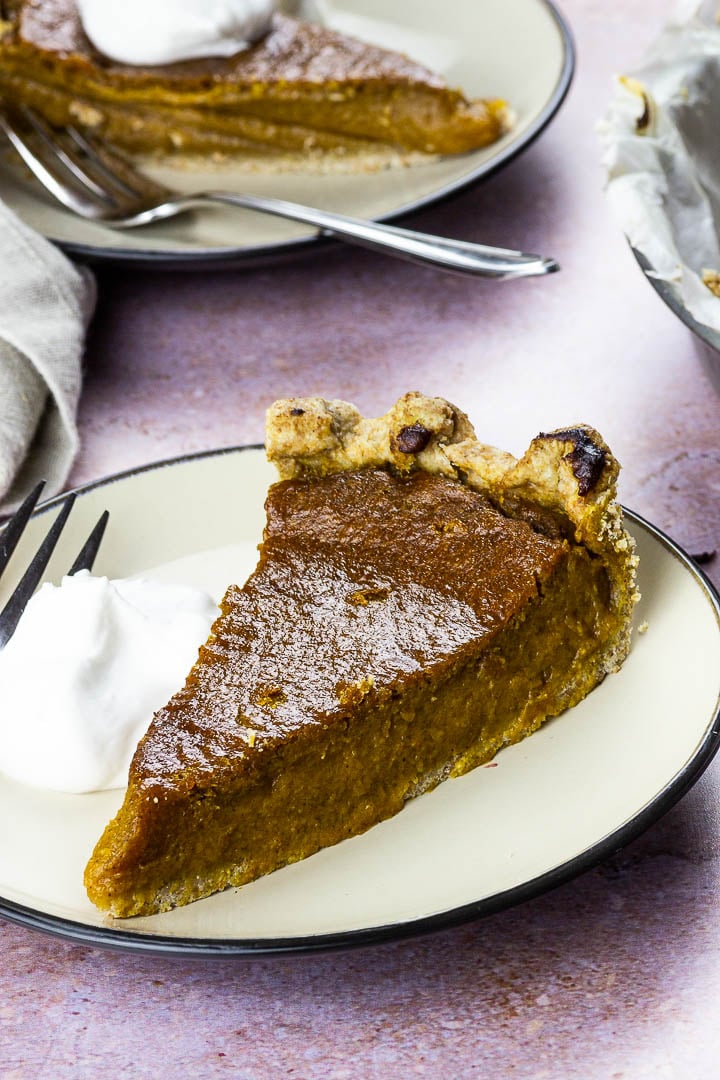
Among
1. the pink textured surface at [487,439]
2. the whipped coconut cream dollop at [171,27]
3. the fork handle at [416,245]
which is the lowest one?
the pink textured surface at [487,439]

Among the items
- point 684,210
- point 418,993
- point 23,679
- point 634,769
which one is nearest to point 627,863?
point 634,769

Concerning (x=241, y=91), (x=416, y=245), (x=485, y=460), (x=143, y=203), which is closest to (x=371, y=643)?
(x=485, y=460)

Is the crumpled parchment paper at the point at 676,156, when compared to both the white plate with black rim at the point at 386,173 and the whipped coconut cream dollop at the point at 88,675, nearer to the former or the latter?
the white plate with black rim at the point at 386,173

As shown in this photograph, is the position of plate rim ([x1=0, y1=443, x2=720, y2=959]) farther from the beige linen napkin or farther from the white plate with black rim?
the white plate with black rim

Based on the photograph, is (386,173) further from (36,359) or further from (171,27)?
(36,359)

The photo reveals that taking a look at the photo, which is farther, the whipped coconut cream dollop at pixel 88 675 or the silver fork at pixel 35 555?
the silver fork at pixel 35 555

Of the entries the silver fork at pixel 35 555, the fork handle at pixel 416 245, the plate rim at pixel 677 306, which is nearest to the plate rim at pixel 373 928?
the silver fork at pixel 35 555
